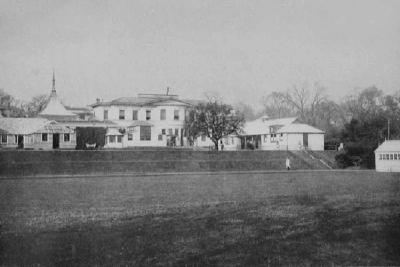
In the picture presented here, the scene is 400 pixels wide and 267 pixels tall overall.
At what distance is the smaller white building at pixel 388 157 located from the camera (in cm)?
4044

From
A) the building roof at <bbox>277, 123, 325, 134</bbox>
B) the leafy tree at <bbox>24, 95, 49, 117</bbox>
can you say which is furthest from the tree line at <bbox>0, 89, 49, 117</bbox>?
the building roof at <bbox>277, 123, 325, 134</bbox>

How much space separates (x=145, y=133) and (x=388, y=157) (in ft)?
94.2

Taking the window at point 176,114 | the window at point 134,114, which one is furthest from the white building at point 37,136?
the window at point 176,114

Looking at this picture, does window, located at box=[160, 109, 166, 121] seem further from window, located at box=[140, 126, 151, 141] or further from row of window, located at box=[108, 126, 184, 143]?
window, located at box=[140, 126, 151, 141]

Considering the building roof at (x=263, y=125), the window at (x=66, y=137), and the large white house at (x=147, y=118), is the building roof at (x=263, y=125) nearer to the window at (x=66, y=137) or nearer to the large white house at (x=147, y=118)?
the large white house at (x=147, y=118)

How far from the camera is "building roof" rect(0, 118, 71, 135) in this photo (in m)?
50.7

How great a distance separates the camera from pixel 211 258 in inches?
343

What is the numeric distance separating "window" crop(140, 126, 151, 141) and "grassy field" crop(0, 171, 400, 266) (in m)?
40.3

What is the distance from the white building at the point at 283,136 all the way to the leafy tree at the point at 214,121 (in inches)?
224

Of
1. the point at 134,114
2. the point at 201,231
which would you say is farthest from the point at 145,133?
the point at 201,231

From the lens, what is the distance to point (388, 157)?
41.0m

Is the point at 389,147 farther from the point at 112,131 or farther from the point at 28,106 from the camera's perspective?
the point at 28,106

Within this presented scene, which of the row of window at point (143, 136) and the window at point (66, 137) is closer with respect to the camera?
the window at point (66, 137)

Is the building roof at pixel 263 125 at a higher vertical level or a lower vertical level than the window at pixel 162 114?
lower
